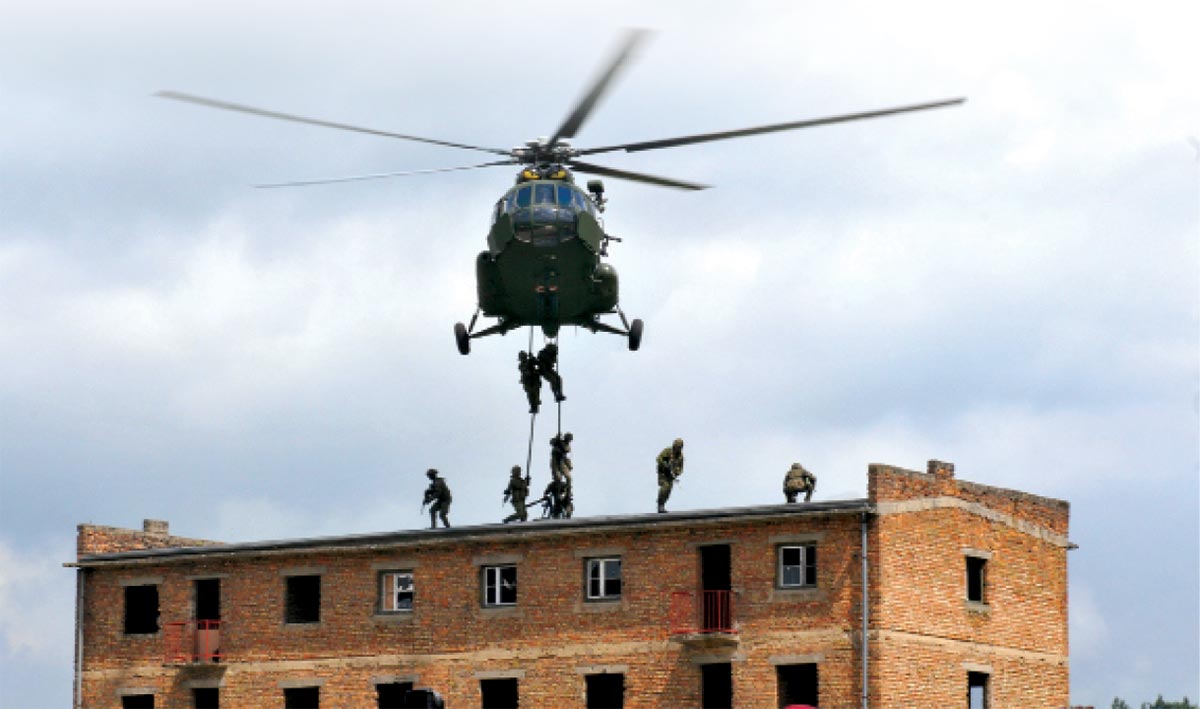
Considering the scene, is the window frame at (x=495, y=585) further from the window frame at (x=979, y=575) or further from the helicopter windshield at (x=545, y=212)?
the window frame at (x=979, y=575)

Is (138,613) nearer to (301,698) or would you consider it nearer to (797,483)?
(301,698)

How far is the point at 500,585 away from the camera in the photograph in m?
58.7

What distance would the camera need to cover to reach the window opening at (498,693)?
5834 centimetres

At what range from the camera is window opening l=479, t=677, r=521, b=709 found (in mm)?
58344

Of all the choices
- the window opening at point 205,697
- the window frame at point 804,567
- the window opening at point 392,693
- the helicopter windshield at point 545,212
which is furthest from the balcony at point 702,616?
the window opening at point 205,697

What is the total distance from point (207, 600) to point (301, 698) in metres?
3.97

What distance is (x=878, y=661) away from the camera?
175 ft

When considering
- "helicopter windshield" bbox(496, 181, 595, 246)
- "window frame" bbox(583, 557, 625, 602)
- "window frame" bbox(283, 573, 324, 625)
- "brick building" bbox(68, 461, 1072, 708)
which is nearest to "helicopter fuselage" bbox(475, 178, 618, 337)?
"helicopter windshield" bbox(496, 181, 595, 246)

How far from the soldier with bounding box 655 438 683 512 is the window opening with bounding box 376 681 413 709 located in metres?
7.90

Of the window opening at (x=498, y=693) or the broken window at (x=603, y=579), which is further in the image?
the window opening at (x=498, y=693)

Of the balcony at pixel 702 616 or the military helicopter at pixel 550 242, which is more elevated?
the military helicopter at pixel 550 242

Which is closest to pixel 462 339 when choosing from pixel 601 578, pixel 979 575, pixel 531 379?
pixel 531 379

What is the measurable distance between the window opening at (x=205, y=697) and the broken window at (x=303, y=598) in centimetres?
298

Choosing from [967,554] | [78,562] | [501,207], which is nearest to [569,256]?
[501,207]
